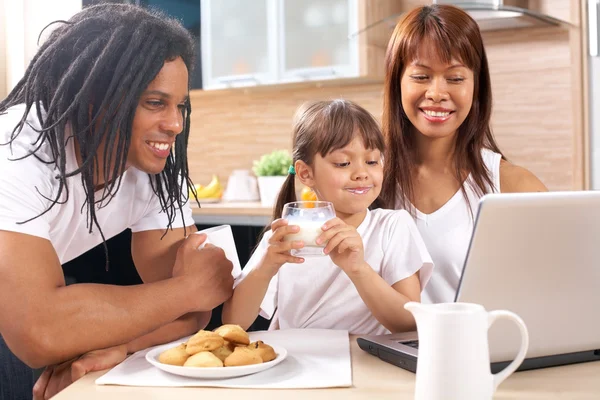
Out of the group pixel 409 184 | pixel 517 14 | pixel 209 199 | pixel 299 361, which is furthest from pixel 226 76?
pixel 299 361

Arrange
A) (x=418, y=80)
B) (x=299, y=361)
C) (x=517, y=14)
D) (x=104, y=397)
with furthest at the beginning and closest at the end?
(x=517, y=14), (x=418, y=80), (x=299, y=361), (x=104, y=397)

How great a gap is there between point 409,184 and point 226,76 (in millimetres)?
2438

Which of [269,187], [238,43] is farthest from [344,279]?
[238,43]

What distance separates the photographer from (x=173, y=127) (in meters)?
1.47

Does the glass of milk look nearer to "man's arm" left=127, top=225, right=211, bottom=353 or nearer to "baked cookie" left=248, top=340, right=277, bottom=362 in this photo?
"baked cookie" left=248, top=340, right=277, bottom=362

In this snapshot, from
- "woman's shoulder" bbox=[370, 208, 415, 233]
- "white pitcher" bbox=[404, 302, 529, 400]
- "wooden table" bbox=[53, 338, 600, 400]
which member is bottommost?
"wooden table" bbox=[53, 338, 600, 400]

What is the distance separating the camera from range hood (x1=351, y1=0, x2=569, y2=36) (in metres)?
3.22

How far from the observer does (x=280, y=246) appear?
142 cm

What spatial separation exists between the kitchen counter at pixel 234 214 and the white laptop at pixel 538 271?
8.36 ft

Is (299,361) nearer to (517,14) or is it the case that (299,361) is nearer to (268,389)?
(268,389)

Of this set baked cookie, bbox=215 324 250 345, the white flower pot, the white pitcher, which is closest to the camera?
the white pitcher

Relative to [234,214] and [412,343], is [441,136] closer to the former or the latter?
[412,343]

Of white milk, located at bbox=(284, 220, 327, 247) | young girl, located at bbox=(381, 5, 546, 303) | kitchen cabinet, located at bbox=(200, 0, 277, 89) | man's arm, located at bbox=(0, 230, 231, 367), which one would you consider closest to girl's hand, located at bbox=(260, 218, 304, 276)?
white milk, located at bbox=(284, 220, 327, 247)

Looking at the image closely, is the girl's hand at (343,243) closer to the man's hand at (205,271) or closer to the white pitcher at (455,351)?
the man's hand at (205,271)
